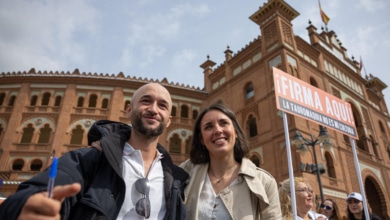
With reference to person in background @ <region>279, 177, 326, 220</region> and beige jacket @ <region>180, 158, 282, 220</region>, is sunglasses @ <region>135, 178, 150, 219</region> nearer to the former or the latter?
beige jacket @ <region>180, 158, 282, 220</region>

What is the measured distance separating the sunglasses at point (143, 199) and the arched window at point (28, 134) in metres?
21.4

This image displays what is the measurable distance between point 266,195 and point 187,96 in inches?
810

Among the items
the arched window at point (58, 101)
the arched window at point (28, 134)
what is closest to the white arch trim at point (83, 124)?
the arched window at point (58, 101)

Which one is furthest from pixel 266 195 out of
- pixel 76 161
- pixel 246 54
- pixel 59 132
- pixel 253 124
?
pixel 59 132

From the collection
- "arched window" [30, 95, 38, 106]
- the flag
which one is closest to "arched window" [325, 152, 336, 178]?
the flag

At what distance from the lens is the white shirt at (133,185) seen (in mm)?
1626

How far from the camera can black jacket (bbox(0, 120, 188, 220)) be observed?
112cm

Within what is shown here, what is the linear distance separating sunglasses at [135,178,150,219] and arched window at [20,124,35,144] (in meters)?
21.4

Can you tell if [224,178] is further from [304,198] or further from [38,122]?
[38,122]

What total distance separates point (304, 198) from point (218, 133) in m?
2.06

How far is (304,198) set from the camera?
345 centimetres

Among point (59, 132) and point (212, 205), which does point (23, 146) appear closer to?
Result: point (59, 132)

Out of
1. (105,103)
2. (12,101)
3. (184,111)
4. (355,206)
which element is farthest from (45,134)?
(355,206)

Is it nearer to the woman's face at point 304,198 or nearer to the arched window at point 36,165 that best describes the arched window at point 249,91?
the woman's face at point 304,198
